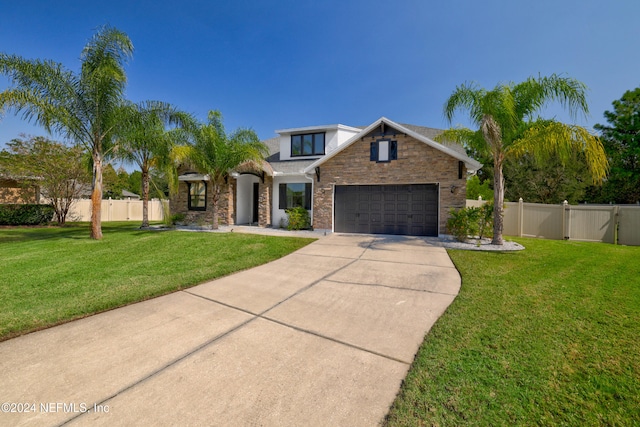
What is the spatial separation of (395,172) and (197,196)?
1199 centimetres

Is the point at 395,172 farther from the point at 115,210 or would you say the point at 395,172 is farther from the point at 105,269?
the point at 115,210

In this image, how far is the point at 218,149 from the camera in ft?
43.5

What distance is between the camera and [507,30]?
10.4 m

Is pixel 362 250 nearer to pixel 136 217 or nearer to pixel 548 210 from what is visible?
pixel 548 210

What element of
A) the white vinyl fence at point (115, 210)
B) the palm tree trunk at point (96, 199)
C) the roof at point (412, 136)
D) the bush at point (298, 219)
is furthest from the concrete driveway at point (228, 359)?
the white vinyl fence at point (115, 210)

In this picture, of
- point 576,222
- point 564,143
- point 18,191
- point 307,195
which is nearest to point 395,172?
point 307,195

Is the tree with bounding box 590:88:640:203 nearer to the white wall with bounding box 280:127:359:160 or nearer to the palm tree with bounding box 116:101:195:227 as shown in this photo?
the white wall with bounding box 280:127:359:160

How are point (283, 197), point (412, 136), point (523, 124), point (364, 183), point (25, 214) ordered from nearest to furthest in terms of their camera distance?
point (523, 124), point (412, 136), point (364, 183), point (283, 197), point (25, 214)

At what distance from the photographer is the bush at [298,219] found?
14094 mm

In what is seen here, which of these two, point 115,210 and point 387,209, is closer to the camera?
point 387,209

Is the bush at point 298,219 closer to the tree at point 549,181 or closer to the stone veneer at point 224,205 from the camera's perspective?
the stone veneer at point 224,205

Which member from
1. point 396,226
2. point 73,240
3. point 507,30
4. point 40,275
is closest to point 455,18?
point 507,30

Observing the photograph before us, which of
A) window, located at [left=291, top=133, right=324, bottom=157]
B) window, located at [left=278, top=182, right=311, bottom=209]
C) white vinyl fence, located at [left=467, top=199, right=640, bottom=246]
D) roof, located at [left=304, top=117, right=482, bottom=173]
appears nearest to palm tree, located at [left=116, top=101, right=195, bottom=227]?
window, located at [left=278, top=182, right=311, bottom=209]

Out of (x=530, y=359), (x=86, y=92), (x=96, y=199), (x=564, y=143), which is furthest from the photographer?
(x=96, y=199)
